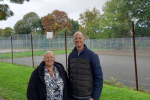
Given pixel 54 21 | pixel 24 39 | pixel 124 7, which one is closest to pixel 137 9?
pixel 124 7

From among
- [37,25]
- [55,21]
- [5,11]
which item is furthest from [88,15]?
[5,11]

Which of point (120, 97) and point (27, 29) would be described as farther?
point (27, 29)

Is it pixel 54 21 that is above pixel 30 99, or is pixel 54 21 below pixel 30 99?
above

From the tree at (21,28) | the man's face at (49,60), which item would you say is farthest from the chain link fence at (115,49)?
the tree at (21,28)

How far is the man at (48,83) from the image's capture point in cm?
228

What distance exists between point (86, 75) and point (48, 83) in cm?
62

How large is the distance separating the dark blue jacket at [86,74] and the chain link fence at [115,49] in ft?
13.7

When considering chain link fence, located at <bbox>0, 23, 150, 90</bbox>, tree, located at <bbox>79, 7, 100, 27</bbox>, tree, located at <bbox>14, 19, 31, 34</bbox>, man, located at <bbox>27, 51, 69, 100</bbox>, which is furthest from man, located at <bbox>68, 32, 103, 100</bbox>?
tree, located at <bbox>14, 19, 31, 34</bbox>

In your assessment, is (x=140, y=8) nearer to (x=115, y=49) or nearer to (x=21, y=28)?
(x=115, y=49)

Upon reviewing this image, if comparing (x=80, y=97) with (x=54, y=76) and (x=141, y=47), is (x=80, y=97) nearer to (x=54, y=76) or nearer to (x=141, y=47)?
(x=54, y=76)

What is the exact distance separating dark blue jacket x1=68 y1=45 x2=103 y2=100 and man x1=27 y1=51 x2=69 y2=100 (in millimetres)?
215

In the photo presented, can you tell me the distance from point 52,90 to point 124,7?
26.2 meters

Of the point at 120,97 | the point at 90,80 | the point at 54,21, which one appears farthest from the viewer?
the point at 54,21

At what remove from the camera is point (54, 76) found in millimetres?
2420
